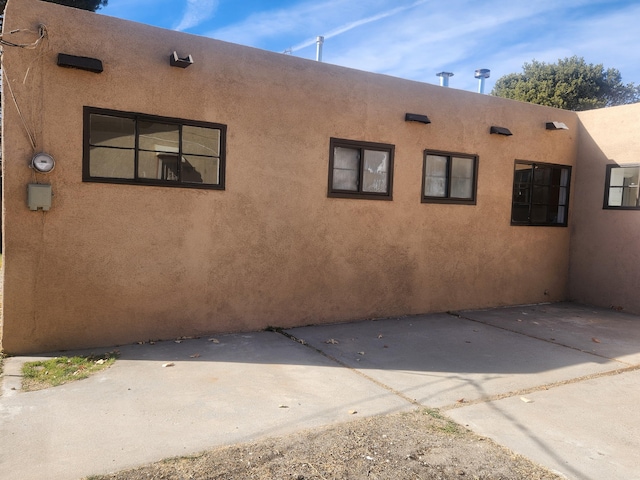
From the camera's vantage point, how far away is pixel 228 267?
20.2 feet

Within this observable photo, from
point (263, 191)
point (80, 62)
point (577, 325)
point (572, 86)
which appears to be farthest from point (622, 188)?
point (572, 86)

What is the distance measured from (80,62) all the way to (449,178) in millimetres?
5607

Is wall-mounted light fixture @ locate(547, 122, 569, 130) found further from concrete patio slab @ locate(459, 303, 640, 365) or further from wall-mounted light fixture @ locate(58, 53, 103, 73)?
A: wall-mounted light fixture @ locate(58, 53, 103, 73)

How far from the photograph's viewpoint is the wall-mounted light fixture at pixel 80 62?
495cm

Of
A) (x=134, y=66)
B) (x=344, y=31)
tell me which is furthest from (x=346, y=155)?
Answer: (x=344, y=31)

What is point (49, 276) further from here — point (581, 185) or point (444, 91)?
point (581, 185)

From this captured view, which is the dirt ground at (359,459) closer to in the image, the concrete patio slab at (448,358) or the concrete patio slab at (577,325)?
the concrete patio slab at (448,358)

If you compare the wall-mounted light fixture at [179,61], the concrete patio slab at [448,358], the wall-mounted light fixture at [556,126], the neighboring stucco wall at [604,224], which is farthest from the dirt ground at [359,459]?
the wall-mounted light fixture at [556,126]

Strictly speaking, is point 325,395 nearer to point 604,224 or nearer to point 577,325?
point 577,325

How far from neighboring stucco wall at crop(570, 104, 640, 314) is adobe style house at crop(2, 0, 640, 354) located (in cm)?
3

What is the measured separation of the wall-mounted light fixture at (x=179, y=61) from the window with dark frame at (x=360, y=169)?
2.21 metres

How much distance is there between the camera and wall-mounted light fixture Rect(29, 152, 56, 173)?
16.1 feet

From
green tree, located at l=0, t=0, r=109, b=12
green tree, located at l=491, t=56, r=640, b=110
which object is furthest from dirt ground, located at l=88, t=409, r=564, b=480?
green tree, located at l=491, t=56, r=640, b=110

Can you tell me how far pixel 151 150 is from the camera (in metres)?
5.59
